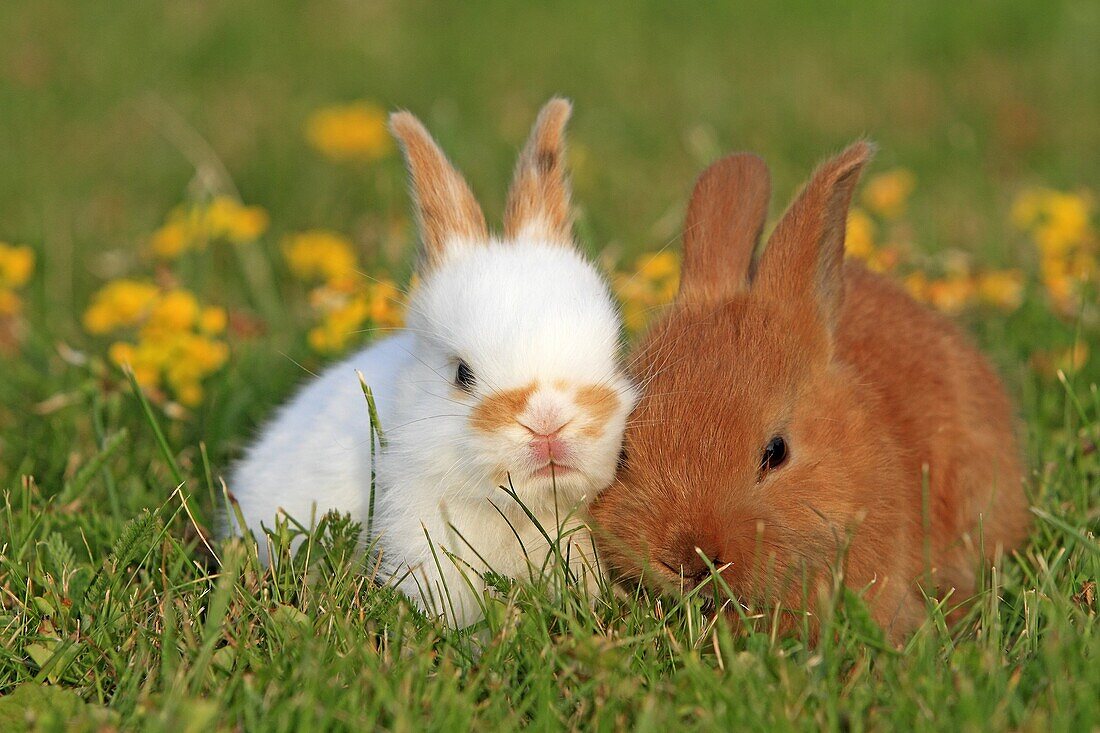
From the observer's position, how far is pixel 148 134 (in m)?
8.01

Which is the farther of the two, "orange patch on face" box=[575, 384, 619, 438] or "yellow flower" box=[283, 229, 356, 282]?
"yellow flower" box=[283, 229, 356, 282]

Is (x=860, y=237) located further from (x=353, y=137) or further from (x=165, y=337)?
(x=353, y=137)

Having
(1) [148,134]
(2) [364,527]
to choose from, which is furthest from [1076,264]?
(1) [148,134]

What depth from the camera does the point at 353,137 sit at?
7102 mm

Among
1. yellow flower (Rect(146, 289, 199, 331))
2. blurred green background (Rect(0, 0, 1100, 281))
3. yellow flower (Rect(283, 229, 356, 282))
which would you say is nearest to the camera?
yellow flower (Rect(146, 289, 199, 331))

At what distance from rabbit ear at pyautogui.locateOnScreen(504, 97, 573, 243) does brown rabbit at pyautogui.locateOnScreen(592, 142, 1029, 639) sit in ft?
1.33

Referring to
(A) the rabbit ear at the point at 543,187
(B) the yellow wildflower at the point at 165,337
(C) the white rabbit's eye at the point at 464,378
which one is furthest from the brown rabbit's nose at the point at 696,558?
(B) the yellow wildflower at the point at 165,337

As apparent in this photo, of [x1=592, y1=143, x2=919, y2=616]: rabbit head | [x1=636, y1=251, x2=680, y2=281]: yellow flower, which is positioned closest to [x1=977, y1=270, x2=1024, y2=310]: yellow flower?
[x1=636, y1=251, x2=680, y2=281]: yellow flower

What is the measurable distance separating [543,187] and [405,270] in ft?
2.64

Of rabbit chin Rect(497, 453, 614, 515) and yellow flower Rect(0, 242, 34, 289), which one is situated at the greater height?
yellow flower Rect(0, 242, 34, 289)

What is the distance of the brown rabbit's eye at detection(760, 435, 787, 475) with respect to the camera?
3285mm

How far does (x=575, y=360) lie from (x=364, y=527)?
0.88 metres

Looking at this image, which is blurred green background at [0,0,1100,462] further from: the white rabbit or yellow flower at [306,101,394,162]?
the white rabbit

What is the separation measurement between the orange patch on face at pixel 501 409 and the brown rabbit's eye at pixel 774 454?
647 mm
